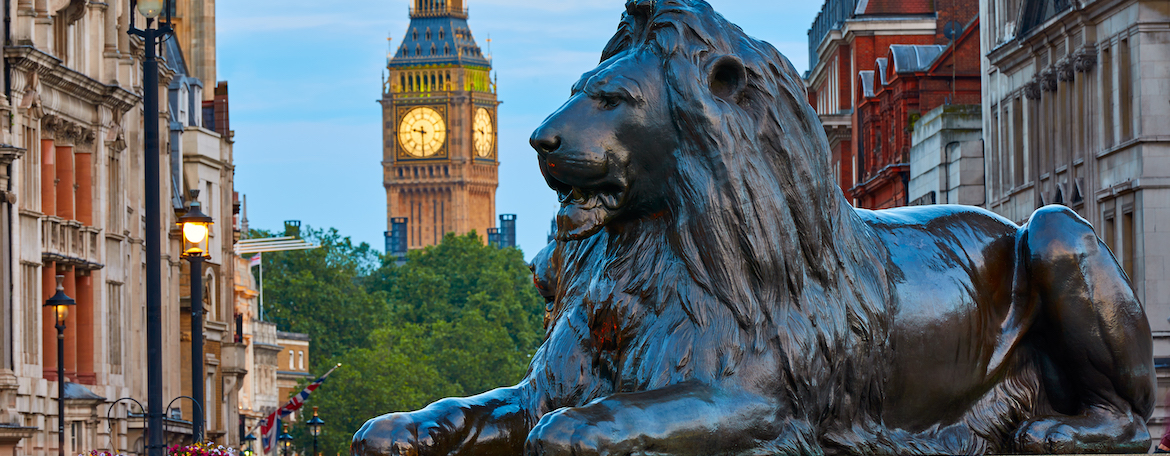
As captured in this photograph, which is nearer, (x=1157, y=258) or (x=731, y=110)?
(x=731, y=110)

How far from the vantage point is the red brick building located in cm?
5975

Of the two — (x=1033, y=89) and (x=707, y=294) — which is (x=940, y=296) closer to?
(x=707, y=294)

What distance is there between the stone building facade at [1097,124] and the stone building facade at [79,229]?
1902 cm

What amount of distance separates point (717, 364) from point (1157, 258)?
3234cm

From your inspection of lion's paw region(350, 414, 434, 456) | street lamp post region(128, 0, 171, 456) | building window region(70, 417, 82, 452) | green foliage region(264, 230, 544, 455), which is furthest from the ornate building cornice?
green foliage region(264, 230, 544, 455)

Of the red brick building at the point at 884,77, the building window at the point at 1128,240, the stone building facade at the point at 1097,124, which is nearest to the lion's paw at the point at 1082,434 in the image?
the stone building facade at the point at 1097,124

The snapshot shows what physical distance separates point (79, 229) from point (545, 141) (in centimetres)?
3856

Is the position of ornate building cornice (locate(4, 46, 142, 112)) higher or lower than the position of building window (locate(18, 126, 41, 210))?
higher

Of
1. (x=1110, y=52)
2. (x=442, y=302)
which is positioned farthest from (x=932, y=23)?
(x=442, y=302)

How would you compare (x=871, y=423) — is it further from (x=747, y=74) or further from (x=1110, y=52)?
(x=1110, y=52)

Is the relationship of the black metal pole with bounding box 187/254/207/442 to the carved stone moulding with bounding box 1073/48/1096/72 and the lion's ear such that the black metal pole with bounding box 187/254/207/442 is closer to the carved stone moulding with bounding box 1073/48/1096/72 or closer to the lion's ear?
the carved stone moulding with bounding box 1073/48/1096/72

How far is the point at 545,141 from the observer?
18.1ft

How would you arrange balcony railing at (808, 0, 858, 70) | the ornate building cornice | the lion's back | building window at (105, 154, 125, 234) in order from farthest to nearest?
balcony railing at (808, 0, 858, 70) → building window at (105, 154, 125, 234) → the ornate building cornice → the lion's back

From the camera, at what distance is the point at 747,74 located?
228 inches
